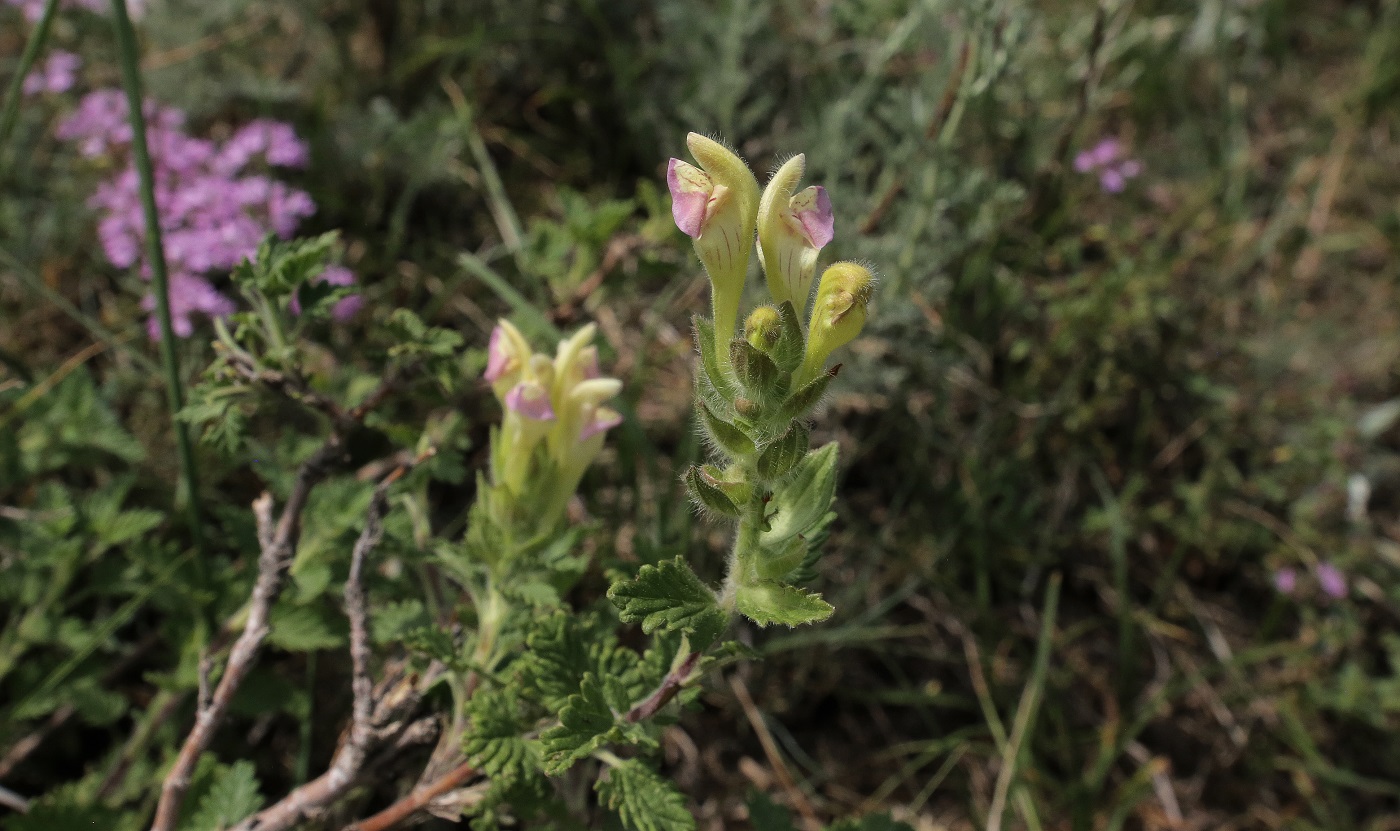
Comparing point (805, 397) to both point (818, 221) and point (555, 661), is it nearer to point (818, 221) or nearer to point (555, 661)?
point (818, 221)

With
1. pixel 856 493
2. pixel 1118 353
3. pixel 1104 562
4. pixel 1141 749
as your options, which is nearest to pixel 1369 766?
pixel 1141 749

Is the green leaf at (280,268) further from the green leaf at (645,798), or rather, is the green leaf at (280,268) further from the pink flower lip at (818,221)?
the green leaf at (645,798)

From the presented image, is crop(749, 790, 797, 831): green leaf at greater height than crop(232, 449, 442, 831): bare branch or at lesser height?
lesser

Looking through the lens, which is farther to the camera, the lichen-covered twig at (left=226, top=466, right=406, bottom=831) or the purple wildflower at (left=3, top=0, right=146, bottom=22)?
the purple wildflower at (left=3, top=0, right=146, bottom=22)

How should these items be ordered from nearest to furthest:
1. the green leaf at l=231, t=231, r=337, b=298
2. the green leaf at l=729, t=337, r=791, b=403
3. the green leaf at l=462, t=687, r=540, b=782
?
the green leaf at l=729, t=337, r=791, b=403
the green leaf at l=462, t=687, r=540, b=782
the green leaf at l=231, t=231, r=337, b=298

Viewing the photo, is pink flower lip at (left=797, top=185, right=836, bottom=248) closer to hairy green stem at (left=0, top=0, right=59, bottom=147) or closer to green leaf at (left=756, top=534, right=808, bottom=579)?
green leaf at (left=756, top=534, right=808, bottom=579)

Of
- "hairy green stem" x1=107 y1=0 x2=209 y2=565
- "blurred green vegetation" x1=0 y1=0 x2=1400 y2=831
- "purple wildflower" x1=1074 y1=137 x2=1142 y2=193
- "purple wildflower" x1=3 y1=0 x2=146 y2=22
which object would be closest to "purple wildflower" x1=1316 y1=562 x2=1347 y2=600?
"blurred green vegetation" x1=0 y1=0 x2=1400 y2=831

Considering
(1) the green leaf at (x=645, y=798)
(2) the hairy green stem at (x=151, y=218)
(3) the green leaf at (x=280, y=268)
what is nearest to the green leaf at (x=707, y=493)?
(1) the green leaf at (x=645, y=798)
